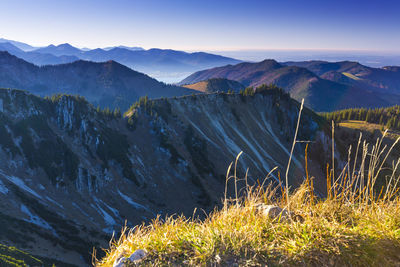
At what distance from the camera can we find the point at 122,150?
69.8 metres

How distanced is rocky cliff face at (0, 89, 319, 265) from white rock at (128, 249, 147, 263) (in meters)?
29.7

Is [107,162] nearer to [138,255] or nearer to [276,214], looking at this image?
[138,255]

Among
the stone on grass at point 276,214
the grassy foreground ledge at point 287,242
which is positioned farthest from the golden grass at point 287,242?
the stone on grass at point 276,214

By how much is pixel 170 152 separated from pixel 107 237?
38.2 m

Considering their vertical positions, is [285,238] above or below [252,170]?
above

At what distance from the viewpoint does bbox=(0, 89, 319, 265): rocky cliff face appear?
38.1 m

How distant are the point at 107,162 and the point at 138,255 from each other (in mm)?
66182

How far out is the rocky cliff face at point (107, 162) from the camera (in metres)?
38.1

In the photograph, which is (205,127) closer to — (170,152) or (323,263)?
(170,152)

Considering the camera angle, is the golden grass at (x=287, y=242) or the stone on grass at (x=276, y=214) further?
the stone on grass at (x=276, y=214)

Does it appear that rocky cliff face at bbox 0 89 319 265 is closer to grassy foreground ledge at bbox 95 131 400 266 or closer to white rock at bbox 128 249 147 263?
grassy foreground ledge at bbox 95 131 400 266

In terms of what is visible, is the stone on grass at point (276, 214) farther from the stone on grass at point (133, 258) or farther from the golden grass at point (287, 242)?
the stone on grass at point (133, 258)

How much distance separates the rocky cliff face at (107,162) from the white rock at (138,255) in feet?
97.5

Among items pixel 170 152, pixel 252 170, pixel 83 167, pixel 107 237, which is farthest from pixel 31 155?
pixel 252 170
